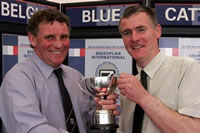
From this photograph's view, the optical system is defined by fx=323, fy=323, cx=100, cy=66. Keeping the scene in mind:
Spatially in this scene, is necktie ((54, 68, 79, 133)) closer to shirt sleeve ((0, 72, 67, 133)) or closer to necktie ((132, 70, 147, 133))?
shirt sleeve ((0, 72, 67, 133))

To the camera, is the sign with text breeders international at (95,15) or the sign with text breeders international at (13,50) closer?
the sign with text breeders international at (13,50)

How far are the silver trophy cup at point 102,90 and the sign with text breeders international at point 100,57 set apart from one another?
0.91 m

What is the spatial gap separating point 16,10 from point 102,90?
111cm

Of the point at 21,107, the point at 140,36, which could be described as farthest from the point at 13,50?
the point at 140,36

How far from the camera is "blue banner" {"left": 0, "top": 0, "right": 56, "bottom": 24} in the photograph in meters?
2.39

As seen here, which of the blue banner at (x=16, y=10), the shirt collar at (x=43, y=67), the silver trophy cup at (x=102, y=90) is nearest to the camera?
the silver trophy cup at (x=102, y=90)

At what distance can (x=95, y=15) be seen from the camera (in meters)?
2.69

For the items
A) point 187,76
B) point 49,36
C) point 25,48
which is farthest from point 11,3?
point 187,76

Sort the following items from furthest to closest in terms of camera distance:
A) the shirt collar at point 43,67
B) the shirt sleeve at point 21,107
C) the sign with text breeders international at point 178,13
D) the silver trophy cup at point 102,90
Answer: the sign with text breeders international at point 178,13, the shirt collar at point 43,67, the silver trophy cup at point 102,90, the shirt sleeve at point 21,107

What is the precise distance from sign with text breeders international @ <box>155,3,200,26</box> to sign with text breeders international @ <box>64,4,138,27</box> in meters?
0.29

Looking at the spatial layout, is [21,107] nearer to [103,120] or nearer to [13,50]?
[103,120]

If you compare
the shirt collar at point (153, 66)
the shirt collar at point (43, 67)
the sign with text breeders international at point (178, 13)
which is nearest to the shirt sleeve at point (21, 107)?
the shirt collar at point (43, 67)

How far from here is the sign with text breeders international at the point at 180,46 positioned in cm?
262

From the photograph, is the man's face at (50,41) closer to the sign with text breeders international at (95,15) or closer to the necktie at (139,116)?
the necktie at (139,116)
